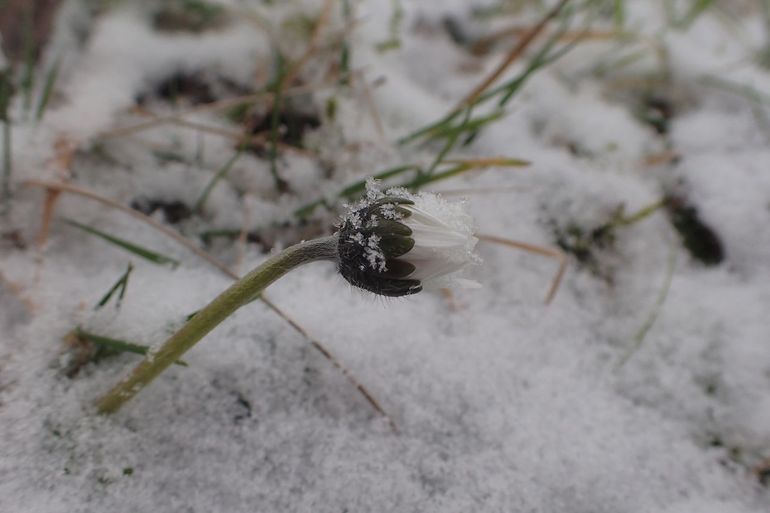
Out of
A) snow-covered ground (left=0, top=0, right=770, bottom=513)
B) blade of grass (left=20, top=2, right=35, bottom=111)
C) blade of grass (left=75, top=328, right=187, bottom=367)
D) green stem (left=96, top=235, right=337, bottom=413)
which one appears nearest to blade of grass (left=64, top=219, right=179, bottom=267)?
snow-covered ground (left=0, top=0, right=770, bottom=513)

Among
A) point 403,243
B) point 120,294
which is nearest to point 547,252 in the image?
point 403,243

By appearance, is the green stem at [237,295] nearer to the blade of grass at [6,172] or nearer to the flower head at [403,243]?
the flower head at [403,243]

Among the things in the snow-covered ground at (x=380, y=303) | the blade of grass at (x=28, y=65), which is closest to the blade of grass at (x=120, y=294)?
the snow-covered ground at (x=380, y=303)

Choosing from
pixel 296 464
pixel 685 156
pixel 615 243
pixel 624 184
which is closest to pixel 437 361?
pixel 296 464

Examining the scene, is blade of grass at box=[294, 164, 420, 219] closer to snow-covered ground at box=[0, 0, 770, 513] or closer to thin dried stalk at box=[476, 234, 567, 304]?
snow-covered ground at box=[0, 0, 770, 513]

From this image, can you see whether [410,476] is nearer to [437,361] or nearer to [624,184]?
[437,361]

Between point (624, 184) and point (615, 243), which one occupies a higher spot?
point (624, 184)
